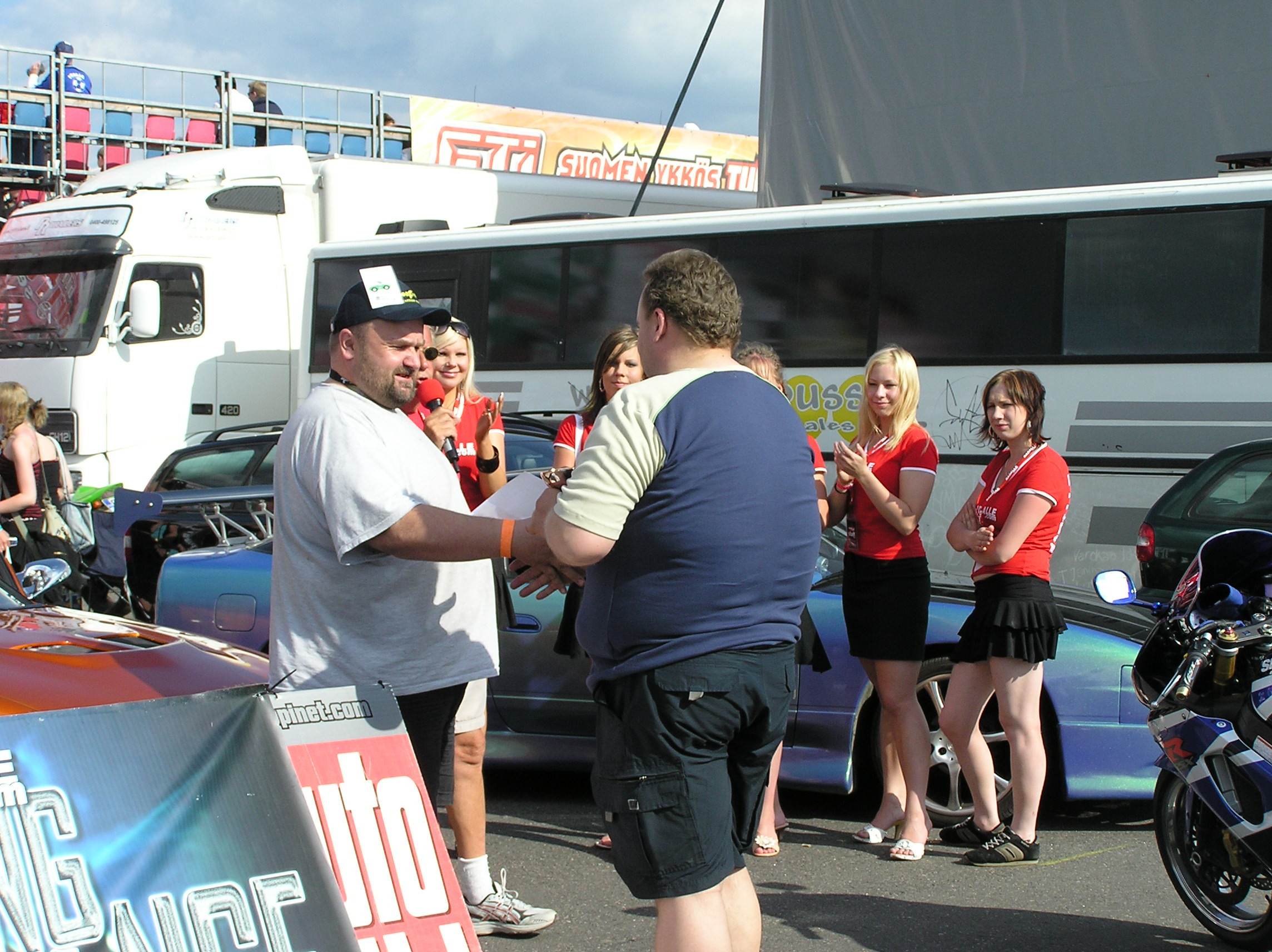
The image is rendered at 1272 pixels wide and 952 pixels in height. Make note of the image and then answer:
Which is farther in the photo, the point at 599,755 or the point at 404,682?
the point at 404,682

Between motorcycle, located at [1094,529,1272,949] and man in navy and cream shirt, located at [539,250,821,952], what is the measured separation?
1.37 m

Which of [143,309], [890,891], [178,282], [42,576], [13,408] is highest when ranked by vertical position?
[178,282]

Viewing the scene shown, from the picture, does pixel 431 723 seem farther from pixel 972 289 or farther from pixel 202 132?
pixel 202 132

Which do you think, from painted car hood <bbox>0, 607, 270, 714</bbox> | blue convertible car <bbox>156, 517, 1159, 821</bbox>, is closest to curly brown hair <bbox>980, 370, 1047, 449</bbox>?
blue convertible car <bbox>156, 517, 1159, 821</bbox>

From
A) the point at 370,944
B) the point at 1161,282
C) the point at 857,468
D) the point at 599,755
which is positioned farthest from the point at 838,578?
the point at 1161,282

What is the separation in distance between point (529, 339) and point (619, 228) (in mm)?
1332

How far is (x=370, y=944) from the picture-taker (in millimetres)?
2709

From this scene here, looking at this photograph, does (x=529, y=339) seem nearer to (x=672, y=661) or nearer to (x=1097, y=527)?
(x=1097, y=527)

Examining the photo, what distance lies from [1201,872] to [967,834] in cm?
108

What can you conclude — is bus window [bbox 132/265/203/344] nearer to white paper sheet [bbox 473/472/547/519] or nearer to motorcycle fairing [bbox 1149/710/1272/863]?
white paper sheet [bbox 473/472/547/519]

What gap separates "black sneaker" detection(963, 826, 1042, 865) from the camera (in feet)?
15.1

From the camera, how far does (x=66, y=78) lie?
19641 mm

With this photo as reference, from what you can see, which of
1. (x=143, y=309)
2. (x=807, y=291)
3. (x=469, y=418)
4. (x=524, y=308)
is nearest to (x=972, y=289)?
(x=807, y=291)

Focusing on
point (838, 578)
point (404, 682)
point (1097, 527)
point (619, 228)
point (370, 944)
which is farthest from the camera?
point (619, 228)
